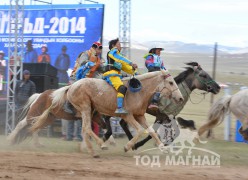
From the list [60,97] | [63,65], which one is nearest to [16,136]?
[60,97]

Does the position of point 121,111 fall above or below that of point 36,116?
above

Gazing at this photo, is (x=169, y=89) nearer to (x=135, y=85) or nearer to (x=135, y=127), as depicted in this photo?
(x=135, y=85)

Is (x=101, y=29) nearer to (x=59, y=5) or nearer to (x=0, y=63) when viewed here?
(x=59, y=5)

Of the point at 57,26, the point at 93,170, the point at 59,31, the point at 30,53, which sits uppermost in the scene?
the point at 57,26

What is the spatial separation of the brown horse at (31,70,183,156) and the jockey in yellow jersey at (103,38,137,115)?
0.49ft

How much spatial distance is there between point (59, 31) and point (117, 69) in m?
8.36

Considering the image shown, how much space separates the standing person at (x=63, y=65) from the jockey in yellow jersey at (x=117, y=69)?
293 inches

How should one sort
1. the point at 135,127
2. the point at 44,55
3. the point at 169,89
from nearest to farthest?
1. the point at 135,127
2. the point at 169,89
3. the point at 44,55

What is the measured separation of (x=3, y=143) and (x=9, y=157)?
3412 mm

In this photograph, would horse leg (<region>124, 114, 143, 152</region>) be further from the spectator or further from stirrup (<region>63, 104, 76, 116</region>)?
the spectator

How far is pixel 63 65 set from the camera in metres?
18.8

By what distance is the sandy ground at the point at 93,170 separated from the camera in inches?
330

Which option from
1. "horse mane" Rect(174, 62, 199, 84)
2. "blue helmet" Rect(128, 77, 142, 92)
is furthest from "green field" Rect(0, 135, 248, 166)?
"horse mane" Rect(174, 62, 199, 84)

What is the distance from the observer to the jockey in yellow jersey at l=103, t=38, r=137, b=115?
11.0m
